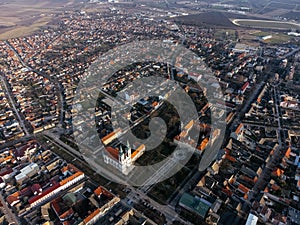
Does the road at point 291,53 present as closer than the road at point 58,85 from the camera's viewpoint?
No

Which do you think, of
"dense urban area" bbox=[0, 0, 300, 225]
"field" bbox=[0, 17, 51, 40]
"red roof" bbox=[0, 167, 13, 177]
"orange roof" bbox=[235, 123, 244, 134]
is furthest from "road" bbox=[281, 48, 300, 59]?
"field" bbox=[0, 17, 51, 40]

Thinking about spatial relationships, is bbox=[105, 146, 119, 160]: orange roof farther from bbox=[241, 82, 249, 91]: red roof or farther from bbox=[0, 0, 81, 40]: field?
bbox=[0, 0, 81, 40]: field

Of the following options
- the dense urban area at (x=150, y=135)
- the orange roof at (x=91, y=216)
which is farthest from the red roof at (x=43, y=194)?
the orange roof at (x=91, y=216)

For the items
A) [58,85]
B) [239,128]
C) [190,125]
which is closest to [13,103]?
[58,85]

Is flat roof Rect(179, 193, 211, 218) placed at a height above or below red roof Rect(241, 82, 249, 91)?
below

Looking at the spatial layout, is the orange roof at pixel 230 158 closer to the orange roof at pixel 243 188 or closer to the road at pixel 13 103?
the orange roof at pixel 243 188

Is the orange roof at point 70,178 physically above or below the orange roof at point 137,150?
below

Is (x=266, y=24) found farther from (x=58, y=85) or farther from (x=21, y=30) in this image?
(x=21, y=30)
